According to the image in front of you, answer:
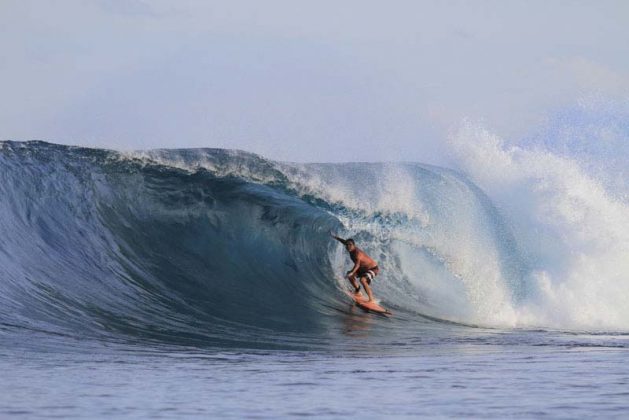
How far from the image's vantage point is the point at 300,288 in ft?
49.1

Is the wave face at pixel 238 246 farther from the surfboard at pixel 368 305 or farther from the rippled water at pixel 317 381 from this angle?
the rippled water at pixel 317 381

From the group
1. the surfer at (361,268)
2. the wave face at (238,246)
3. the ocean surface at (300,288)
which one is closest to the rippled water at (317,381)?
the ocean surface at (300,288)

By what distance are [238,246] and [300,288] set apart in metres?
1.69

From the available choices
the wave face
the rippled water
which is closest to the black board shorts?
the wave face

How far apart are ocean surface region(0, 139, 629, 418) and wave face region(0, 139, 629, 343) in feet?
0.13

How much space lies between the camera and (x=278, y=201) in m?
17.7

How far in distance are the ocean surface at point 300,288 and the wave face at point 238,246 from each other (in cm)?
4

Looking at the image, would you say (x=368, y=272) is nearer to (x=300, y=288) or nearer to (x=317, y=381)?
(x=300, y=288)

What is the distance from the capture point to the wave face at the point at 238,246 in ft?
39.8

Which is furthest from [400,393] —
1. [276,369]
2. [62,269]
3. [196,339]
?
[62,269]

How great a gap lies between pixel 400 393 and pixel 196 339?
399cm

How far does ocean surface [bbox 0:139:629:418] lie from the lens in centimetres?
693

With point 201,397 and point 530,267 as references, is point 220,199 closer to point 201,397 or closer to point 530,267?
point 530,267

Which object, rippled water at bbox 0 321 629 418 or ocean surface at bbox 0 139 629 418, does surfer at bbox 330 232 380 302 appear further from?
rippled water at bbox 0 321 629 418
